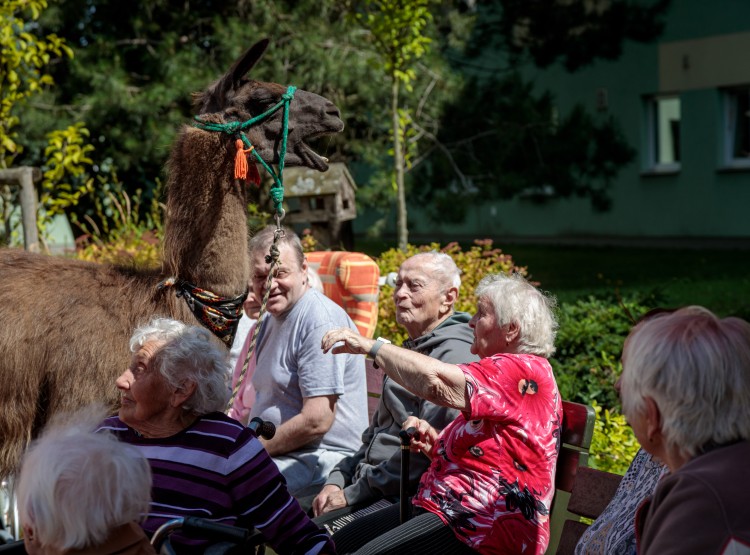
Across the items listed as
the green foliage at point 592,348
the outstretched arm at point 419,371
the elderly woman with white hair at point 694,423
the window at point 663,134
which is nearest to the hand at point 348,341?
the outstretched arm at point 419,371

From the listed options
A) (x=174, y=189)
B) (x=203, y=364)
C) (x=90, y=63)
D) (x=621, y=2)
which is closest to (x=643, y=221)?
(x=621, y=2)

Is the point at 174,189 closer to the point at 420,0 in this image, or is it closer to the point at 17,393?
the point at 17,393

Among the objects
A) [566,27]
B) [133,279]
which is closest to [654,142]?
[566,27]

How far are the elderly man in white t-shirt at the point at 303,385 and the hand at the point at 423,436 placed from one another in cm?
68

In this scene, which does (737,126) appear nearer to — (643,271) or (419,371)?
(643,271)

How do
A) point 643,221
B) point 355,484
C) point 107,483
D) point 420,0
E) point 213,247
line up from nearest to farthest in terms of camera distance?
point 107,483 → point 355,484 → point 213,247 → point 420,0 → point 643,221

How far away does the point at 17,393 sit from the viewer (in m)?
4.18

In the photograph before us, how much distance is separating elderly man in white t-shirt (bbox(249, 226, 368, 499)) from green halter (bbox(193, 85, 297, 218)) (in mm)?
230

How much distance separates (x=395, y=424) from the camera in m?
3.90

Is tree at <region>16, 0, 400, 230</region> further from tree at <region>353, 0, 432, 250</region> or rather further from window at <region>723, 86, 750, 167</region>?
window at <region>723, 86, 750, 167</region>

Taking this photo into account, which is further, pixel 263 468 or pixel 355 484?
pixel 355 484

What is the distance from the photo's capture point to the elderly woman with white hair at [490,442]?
10.3 ft

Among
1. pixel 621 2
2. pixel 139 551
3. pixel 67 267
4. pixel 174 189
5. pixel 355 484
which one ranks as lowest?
pixel 355 484

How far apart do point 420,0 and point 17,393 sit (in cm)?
572
